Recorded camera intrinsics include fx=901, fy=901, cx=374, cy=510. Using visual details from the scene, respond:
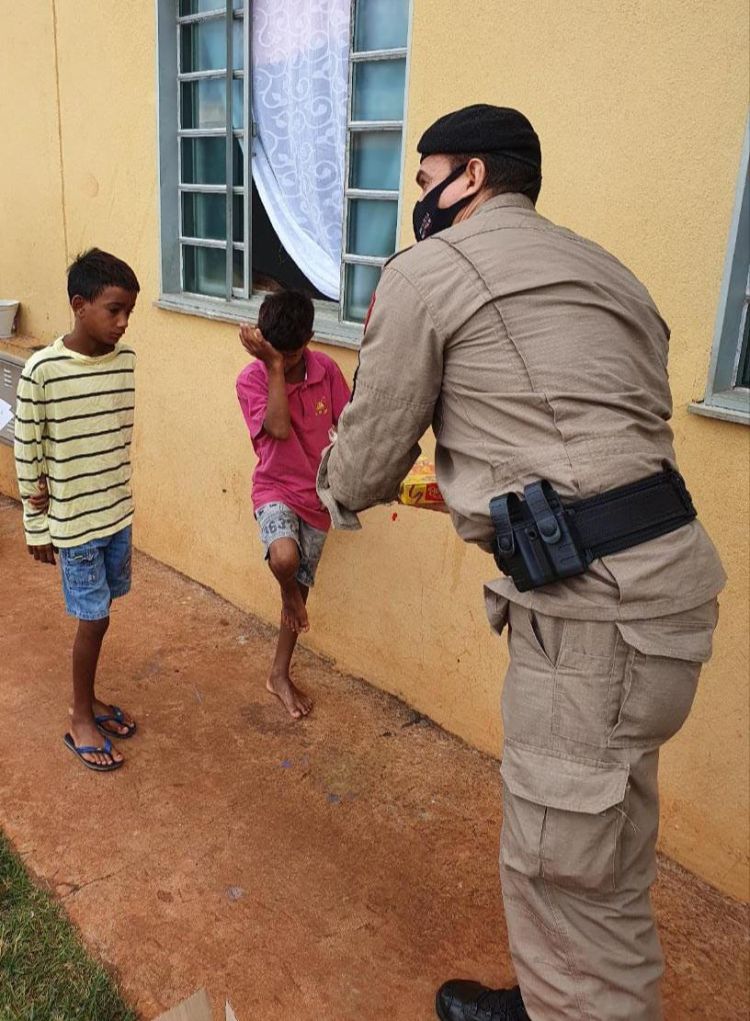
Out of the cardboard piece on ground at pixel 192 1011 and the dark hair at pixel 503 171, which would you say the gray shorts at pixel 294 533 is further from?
the cardboard piece on ground at pixel 192 1011

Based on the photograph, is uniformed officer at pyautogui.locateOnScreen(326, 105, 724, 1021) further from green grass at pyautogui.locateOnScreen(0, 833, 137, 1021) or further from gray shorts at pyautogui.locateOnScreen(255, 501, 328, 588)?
gray shorts at pyautogui.locateOnScreen(255, 501, 328, 588)

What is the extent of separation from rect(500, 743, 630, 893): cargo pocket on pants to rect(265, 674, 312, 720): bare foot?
6.44 feet

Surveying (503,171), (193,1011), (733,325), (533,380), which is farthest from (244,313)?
(193,1011)

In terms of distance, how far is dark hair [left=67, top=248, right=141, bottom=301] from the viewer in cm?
294

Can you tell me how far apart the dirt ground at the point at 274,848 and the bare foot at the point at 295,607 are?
45 centimetres

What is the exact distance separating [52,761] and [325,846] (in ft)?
3.61

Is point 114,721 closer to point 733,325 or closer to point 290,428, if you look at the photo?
point 290,428

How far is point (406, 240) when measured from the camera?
10.9ft

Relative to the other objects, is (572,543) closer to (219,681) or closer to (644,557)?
(644,557)

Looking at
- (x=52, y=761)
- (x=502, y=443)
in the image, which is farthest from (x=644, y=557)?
(x=52, y=761)

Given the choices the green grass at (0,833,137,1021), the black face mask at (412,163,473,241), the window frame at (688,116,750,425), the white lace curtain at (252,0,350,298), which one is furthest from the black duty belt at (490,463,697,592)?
the white lace curtain at (252,0,350,298)

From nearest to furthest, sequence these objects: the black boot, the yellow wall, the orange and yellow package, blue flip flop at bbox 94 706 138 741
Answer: the orange and yellow package
the black boot
the yellow wall
blue flip flop at bbox 94 706 138 741

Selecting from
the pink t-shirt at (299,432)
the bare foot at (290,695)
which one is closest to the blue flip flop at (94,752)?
the bare foot at (290,695)

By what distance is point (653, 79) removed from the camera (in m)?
2.52
